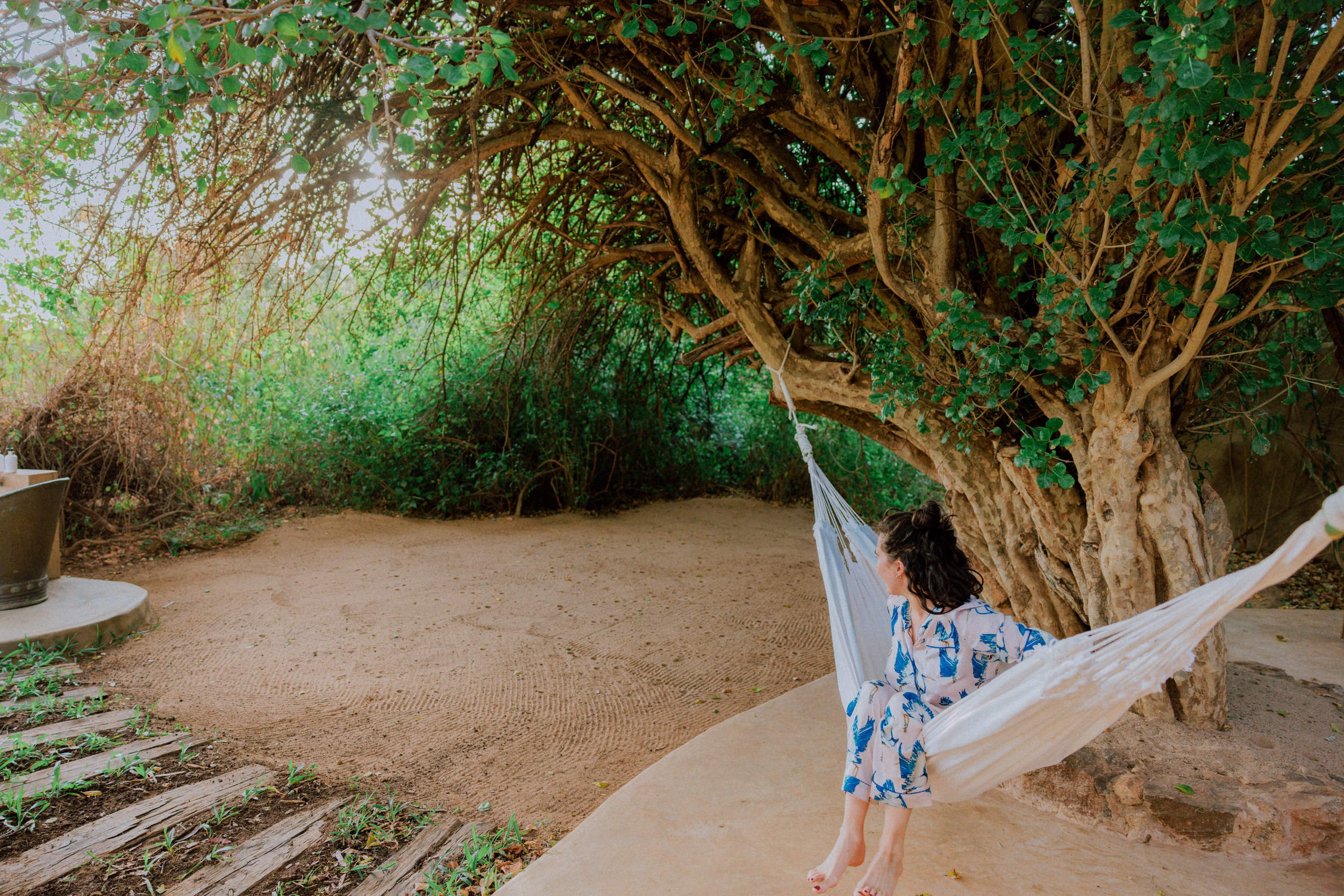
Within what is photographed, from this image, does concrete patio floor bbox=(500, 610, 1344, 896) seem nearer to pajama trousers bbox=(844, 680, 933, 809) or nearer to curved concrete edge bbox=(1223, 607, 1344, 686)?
pajama trousers bbox=(844, 680, 933, 809)

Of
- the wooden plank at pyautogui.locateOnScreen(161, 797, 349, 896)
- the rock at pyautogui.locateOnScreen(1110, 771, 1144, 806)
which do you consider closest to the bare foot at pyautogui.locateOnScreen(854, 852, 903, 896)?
the rock at pyautogui.locateOnScreen(1110, 771, 1144, 806)

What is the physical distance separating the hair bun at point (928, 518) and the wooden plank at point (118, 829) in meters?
1.87

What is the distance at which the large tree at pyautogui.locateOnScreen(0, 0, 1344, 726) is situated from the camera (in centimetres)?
149

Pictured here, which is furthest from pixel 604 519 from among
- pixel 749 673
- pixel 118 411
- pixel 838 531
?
pixel 838 531

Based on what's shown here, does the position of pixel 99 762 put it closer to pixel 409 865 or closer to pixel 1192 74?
pixel 409 865

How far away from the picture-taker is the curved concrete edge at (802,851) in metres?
1.52

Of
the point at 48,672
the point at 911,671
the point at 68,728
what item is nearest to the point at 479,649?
the point at 68,728

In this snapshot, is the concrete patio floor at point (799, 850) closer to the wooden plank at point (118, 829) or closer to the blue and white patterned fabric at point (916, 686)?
the blue and white patterned fabric at point (916, 686)

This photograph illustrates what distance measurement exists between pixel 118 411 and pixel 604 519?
3.07m

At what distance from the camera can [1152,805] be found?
5.59 feet

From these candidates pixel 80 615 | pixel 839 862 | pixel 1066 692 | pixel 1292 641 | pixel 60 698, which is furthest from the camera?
pixel 80 615

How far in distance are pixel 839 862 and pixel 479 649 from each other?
7.19ft

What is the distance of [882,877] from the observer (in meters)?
1.44

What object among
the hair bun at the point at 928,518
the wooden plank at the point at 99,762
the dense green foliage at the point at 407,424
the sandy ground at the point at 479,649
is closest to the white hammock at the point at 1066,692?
the hair bun at the point at 928,518
